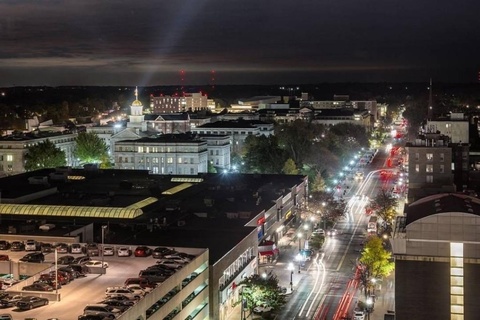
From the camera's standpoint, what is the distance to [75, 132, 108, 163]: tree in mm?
91125

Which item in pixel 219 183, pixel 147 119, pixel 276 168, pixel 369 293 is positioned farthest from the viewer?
pixel 147 119

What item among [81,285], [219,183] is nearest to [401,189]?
[219,183]

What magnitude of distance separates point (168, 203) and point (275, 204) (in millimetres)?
8368

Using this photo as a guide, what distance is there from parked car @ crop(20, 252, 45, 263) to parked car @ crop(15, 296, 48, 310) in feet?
21.0

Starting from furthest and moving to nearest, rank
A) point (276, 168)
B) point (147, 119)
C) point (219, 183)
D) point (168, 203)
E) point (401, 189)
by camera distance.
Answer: point (147, 119) < point (276, 168) < point (401, 189) < point (219, 183) < point (168, 203)

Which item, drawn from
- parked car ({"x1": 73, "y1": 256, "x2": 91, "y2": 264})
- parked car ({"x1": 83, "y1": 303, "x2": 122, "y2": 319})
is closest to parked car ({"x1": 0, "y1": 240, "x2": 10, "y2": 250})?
parked car ({"x1": 73, "y1": 256, "x2": 91, "y2": 264})

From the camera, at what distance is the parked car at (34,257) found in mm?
31938

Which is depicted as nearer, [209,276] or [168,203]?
[209,276]

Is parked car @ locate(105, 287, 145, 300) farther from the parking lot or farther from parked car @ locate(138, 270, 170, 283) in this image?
parked car @ locate(138, 270, 170, 283)

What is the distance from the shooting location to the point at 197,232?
1644 inches

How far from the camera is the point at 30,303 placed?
992 inches

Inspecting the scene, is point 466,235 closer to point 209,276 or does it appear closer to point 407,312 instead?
point 407,312

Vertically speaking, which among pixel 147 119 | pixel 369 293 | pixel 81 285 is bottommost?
pixel 369 293

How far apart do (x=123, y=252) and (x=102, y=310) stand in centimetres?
1013
